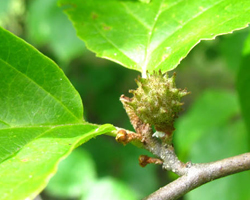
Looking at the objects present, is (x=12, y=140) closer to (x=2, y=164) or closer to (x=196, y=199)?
(x=2, y=164)

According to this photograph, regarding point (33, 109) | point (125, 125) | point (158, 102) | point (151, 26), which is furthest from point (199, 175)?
point (125, 125)

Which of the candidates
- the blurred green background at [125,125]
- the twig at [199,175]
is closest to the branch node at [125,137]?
the twig at [199,175]

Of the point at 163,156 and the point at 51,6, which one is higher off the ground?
the point at 51,6

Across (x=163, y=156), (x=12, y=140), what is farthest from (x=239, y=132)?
(x=12, y=140)

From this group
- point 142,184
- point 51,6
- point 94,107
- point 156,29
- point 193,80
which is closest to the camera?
point 156,29

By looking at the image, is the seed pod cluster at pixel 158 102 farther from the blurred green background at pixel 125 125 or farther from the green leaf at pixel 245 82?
the blurred green background at pixel 125 125

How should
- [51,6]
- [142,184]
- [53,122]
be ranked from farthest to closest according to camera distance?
[142,184]
[51,6]
[53,122]
